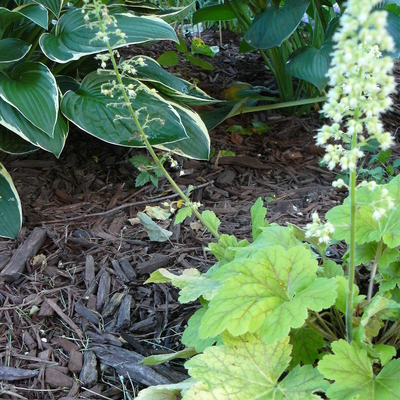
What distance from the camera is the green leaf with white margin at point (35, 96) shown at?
216 cm

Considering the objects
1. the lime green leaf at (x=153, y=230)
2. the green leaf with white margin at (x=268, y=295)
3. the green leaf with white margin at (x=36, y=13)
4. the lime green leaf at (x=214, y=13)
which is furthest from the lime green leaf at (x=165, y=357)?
the lime green leaf at (x=214, y=13)

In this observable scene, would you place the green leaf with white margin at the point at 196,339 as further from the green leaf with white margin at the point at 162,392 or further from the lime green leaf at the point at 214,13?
the lime green leaf at the point at 214,13

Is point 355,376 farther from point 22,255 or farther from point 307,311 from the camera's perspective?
point 22,255

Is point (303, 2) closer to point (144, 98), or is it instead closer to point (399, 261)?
point (144, 98)

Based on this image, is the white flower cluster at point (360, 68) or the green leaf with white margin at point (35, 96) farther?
the green leaf with white margin at point (35, 96)

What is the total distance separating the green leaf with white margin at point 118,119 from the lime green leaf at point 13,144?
313 millimetres

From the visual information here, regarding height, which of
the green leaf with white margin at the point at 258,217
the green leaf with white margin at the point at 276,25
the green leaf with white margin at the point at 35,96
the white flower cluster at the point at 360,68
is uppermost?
the white flower cluster at the point at 360,68

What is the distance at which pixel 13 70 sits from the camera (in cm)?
258

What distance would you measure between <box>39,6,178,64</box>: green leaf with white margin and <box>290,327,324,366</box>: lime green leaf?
64.1 inches

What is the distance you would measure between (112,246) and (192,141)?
79 cm

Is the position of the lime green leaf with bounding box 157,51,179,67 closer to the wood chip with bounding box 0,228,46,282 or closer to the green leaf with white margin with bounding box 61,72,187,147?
the green leaf with white margin with bounding box 61,72,187,147

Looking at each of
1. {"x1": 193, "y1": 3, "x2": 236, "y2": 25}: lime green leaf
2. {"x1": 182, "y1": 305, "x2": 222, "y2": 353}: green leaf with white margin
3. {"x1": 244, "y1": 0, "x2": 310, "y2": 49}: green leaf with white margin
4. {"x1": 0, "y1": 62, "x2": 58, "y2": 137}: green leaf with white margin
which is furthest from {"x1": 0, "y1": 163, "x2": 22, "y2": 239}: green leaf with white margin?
{"x1": 193, "y1": 3, "x2": 236, "y2": 25}: lime green leaf

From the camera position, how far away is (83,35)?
2.40 meters

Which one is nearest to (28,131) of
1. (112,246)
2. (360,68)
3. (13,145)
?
(13,145)
